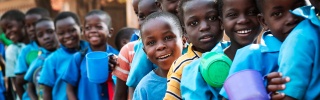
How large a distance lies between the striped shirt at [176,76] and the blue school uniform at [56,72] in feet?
8.64

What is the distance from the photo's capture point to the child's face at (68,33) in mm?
5566

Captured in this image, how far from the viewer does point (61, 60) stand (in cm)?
554

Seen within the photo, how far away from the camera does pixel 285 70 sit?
2184 mm

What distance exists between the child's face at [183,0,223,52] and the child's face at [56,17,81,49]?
107 inches

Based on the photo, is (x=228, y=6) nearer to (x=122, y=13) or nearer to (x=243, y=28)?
(x=243, y=28)

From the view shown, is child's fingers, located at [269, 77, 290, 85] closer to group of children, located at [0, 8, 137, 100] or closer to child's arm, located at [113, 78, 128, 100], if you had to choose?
child's arm, located at [113, 78, 128, 100]

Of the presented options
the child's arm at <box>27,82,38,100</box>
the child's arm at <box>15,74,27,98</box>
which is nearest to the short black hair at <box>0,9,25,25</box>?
the child's arm at <box>15,74,27,98</box>

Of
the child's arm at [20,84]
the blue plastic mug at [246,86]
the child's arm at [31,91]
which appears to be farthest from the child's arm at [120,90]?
the child's arm at [20,84]

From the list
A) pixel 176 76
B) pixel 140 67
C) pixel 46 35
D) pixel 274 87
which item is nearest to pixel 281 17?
pixel 274 87

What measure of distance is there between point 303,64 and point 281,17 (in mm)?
364

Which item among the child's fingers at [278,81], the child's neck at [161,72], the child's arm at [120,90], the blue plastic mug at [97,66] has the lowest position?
the child's arm at [120,90]

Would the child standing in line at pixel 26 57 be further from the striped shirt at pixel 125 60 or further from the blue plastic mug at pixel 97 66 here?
the striped shirt at pixel 125 60

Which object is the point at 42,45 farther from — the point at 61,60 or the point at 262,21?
the point at 262,21

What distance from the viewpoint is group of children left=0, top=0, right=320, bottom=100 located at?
7.20 ft
